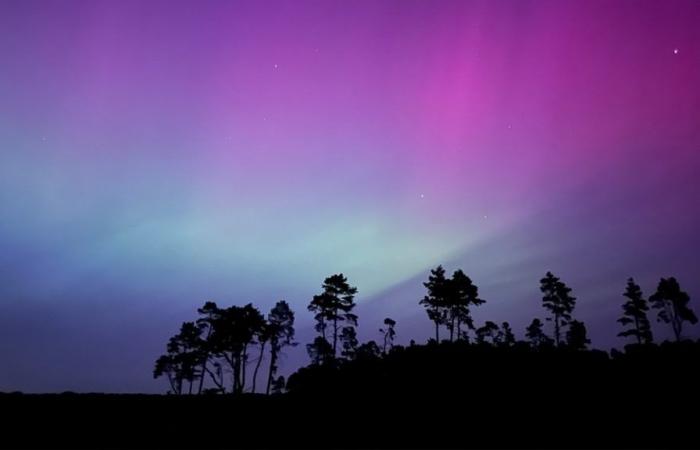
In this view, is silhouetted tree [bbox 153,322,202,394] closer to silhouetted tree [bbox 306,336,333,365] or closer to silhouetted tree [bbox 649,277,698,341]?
silhouetted tree [bbox 306,336,333,365]

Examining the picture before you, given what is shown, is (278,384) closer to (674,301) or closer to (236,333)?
(236,333)

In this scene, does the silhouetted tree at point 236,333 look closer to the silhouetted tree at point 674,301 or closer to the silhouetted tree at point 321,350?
the silhouetted tree at point 321,350

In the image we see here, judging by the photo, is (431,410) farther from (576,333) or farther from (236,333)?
(576,333)

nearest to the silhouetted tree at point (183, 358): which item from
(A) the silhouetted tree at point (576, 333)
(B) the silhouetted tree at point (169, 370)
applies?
(B) the silhouetted tree at point (169, 370)

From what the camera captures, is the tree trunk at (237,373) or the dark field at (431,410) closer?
the dark field at (431,410)

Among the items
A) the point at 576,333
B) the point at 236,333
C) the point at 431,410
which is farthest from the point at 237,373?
the point at 576,333

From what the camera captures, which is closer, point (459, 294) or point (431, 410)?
point (431, 410)

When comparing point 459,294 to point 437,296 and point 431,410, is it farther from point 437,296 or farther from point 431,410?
point 431,410

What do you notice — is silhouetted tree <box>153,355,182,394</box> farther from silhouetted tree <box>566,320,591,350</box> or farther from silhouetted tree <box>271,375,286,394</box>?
silhouetted tree <box>566,320,591,350</box>

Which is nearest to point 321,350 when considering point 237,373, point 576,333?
point 237,373

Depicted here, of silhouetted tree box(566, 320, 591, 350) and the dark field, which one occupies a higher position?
silhouetted tree box(566, 320, 591, 350)

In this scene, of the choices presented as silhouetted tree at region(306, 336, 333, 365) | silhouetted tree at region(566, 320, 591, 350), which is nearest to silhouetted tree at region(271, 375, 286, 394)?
silhouetted tree at region(306, 336, 333, 365)

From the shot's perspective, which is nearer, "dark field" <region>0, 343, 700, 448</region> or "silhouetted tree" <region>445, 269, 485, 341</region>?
"dark field" <region>0, 343, 700, 448</region>

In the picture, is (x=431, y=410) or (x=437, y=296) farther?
(x=437, y=296)
